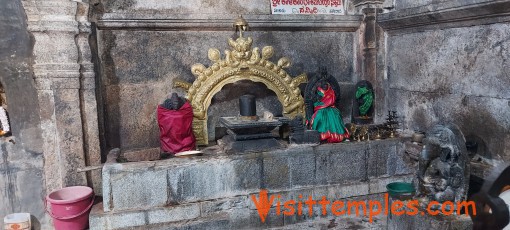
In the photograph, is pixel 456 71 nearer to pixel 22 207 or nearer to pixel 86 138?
pixel 86 138

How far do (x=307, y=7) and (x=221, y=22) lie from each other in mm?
1682

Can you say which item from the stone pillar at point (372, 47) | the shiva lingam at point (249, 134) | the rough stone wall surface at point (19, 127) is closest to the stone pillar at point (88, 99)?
the rough stone wall surface at point (19, 127)

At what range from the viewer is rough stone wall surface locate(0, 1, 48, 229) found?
202 inches

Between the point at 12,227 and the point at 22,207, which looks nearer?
the point at 12,227

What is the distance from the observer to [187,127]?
18.8 feet

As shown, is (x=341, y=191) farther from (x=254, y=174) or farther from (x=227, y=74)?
(x=227, y=74)

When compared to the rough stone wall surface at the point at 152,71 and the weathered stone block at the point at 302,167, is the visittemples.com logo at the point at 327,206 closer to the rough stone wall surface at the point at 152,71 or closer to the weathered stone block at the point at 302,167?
the weathered stone block at the point at 302,167

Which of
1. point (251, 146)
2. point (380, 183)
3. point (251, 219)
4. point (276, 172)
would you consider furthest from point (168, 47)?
point (380, 183)

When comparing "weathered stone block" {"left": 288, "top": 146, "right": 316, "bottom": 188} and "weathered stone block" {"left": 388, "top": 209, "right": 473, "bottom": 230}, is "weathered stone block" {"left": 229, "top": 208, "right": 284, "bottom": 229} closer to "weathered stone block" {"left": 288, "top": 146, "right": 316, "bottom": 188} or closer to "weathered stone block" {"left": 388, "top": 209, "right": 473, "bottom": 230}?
"weathered stone block" {"left": 288, "top": 146, "right": 316, "bottom": 188}

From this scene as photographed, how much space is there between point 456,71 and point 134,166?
4883mm

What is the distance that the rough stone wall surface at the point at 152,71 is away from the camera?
609 centimetres

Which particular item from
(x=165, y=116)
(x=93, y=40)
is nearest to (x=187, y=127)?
(x=165, y=116)

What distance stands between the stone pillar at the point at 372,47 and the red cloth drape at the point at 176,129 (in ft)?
11.8

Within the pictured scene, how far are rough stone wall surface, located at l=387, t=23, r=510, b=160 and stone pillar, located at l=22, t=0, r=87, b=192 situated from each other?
539 cm
